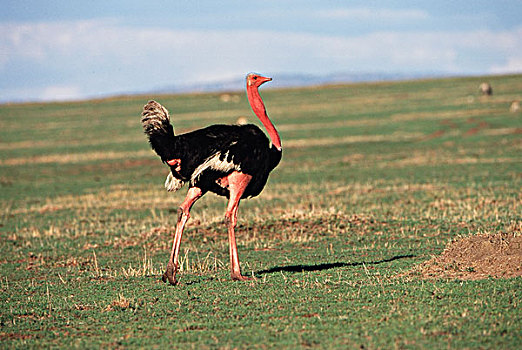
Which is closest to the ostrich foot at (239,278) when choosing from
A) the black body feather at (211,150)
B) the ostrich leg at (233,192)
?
the ostrich leg at (233,192)

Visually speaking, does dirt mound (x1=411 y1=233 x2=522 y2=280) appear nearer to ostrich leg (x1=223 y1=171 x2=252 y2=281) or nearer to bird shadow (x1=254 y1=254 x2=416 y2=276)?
bird shadow (x1=254 y1=254 x2=416 y2=276)

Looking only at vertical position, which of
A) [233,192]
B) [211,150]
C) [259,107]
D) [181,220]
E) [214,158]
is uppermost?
[259,107]

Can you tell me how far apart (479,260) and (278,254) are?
4.64 metres

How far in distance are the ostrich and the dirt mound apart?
2.74 meters

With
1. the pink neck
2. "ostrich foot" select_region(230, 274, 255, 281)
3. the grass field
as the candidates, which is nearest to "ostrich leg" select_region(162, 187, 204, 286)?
the grass field

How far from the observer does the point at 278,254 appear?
1492 cm

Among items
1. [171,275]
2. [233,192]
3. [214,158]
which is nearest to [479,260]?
Answer: [233,192]

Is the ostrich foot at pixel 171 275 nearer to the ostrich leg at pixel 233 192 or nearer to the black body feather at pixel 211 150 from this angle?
the ostrich leg at pixel 233 192

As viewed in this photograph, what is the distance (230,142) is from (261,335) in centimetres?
339

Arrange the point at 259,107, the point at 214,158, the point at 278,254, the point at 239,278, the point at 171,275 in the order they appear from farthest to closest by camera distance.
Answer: the point at 278,254 < the point at 259,107 < the point at 239,278 < the point at 171,275 < the point at 214,158

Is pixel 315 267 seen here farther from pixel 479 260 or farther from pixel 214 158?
pixel 214 158

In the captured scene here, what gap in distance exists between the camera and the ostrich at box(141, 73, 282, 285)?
10.5 meters

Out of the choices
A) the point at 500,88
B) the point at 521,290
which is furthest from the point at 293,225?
the point at 500,88

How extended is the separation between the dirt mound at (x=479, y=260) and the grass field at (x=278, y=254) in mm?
305
